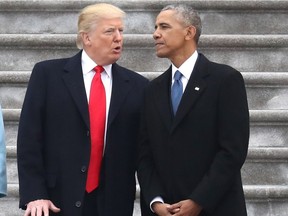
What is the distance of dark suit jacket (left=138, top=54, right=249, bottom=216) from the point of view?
6184 mm

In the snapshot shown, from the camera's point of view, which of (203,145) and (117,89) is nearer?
(203,145)

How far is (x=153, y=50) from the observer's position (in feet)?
29.1

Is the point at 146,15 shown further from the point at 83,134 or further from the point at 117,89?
the point at 83,134

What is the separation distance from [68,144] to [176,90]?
0.61 m

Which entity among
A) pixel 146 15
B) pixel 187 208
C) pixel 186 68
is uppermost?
pixel 186 68

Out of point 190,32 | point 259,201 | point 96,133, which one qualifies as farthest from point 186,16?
point 259,201

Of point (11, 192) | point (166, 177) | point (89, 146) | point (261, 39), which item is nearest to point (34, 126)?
point (89, 146)

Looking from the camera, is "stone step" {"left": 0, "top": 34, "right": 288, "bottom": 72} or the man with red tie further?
"stone step" {"left": 0, "top": 34, "right": 288, "bottom": 72}

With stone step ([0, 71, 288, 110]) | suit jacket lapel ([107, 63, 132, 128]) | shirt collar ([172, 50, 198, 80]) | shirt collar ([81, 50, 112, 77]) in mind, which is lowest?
stone step ([0, 71, 288, 110])

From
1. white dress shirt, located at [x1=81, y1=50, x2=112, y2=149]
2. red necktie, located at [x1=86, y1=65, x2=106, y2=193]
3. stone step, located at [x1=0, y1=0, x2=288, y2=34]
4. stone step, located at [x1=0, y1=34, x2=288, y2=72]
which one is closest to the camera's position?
red necktie, located at [x1=86, y1=65, x2=106, y2=193]

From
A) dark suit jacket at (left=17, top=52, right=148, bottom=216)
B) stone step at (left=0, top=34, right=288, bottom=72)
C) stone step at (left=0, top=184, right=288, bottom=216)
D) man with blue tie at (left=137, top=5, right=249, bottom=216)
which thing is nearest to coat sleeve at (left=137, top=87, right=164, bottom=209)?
man with blue tie at (left=137, top=5, right=249, bottom=216)

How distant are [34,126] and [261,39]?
286cm

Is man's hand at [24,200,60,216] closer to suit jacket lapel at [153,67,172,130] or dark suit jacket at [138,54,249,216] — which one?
dark suit jacket at [138,54,249,216]

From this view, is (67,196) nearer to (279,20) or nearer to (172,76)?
(172,76)
